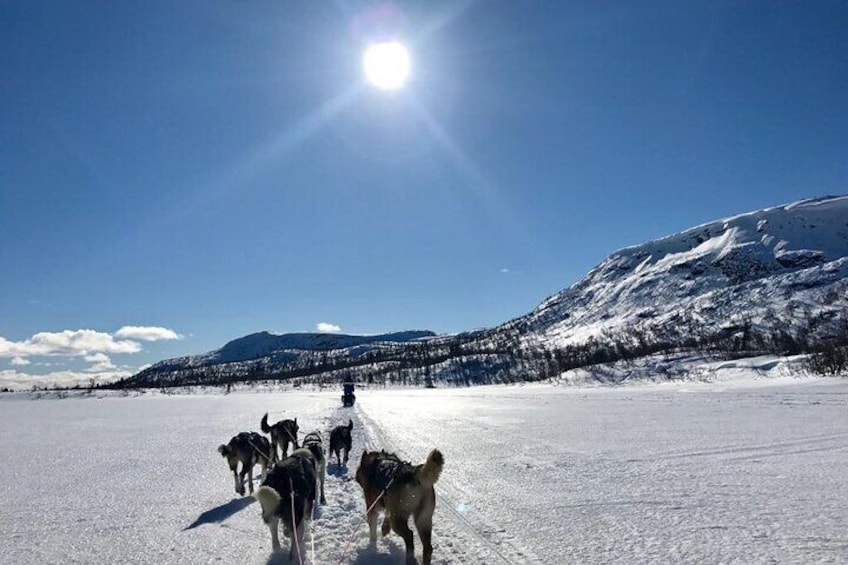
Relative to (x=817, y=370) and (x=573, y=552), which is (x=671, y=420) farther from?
(x=817, y=370)

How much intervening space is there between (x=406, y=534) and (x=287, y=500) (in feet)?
4.29

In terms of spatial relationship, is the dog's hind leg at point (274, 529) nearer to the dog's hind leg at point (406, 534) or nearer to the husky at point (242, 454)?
the dog's hind leg at point (406, 534)

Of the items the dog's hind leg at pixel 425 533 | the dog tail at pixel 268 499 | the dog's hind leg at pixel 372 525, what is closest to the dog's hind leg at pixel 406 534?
the dog's hind leg at pixel 425 533

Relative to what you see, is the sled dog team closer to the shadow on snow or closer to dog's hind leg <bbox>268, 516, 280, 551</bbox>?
dog's hind leg <bbox>268, 516, 280, 551</bbox>

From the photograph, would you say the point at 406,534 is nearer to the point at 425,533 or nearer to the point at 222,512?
the point at 425,533

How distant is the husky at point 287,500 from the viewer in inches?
206

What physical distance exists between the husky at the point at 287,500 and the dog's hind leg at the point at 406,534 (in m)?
1.01

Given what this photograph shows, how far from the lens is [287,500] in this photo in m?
5.52

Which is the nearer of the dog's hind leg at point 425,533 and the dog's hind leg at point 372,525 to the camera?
the dog's hind leg at point 425,533

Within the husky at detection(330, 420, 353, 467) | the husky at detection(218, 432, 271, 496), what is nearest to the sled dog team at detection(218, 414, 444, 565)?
the husky at detection(218, 432, 271, 496)

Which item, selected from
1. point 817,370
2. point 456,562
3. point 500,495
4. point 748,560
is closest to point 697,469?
point 500,495

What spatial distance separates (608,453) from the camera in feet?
38.7

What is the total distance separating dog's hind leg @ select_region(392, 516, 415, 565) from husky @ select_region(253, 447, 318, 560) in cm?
101

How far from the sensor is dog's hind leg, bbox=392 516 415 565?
5.18 metres
